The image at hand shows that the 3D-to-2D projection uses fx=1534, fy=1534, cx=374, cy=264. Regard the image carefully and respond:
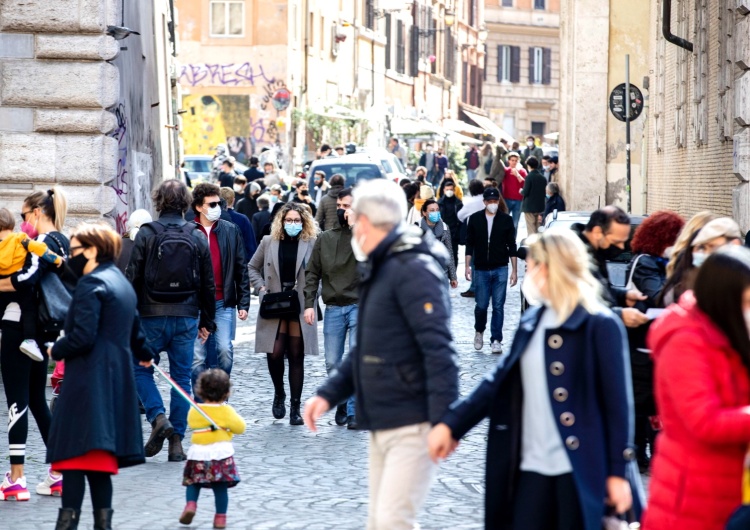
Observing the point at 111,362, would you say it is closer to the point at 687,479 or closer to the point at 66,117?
the point at 687,479

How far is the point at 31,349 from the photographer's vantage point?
8578 millimetres

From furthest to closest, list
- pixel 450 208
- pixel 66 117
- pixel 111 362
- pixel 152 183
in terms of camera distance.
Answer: pixel 450 208, pixel 152 183, pixel 66 117, pixel 111 362

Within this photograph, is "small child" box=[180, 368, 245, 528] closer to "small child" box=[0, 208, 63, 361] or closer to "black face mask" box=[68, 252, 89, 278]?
"black face mask" box=[68, 252, 89, 278]

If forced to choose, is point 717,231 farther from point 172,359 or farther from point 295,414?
point 295,414

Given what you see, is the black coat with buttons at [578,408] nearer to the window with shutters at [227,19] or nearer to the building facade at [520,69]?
the window with shutters at [227,19]

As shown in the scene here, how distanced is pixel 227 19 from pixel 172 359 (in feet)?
126

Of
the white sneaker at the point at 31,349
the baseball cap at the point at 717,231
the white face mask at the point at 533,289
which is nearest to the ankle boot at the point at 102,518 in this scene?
the white sneaker at the point at 31,349

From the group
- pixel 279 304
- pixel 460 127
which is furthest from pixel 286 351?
pixel 460 127

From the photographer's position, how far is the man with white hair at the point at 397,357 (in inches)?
219

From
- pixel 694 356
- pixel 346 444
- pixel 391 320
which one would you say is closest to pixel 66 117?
pixel 346 444

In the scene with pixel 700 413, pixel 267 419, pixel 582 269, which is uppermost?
pixel 582 269

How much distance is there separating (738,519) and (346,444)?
6098mm

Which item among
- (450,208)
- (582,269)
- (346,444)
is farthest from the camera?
(450,208)

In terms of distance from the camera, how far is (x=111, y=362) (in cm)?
721
